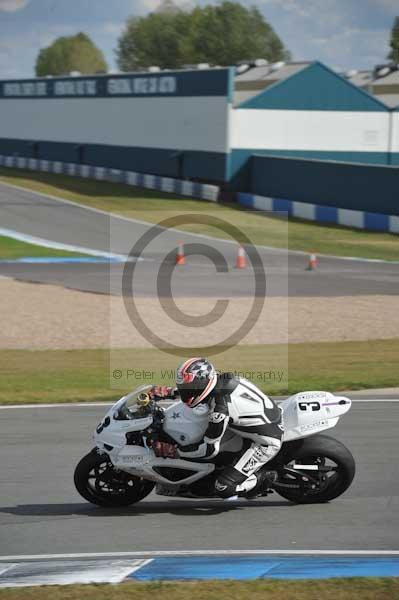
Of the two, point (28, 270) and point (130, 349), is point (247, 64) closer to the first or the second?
point (28, 270)

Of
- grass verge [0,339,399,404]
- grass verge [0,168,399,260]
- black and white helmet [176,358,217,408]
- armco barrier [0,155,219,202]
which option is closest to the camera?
black and white helmet [176,358,217,408]

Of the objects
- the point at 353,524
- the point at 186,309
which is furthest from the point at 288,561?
the point at 186,309

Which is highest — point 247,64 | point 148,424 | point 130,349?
point 247,64

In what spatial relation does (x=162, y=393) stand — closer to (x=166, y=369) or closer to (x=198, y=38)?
(x=166, y=369)

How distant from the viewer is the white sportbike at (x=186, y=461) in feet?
29.6

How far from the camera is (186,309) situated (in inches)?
949

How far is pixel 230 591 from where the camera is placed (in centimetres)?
699

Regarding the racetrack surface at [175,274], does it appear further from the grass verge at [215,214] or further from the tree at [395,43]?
the tree at [395,43]

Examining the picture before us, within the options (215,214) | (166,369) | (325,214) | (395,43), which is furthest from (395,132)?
(395,43)

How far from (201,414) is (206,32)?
527ft

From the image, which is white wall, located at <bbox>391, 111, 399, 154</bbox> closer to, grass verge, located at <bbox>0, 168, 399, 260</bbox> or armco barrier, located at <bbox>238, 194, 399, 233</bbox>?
armco barrier, located at <bbox>238, 194, 399, 233</bbox>

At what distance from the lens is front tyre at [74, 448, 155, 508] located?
9.18m

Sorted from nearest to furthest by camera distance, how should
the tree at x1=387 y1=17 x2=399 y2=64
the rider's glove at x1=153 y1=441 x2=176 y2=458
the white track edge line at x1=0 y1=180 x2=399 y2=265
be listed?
the rider's glove at x1=153 y1=441 x2=176 y2=458
the white track edge line at x1=0 y1=180 x2=399 y2=265
the tree at x1=387 y1=17 x2=399 y2=64

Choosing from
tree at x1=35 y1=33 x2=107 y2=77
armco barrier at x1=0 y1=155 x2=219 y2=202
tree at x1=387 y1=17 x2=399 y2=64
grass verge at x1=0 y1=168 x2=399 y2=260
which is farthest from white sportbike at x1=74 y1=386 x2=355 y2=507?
tree at x1=35 y1=33 x2=107 y2=77
